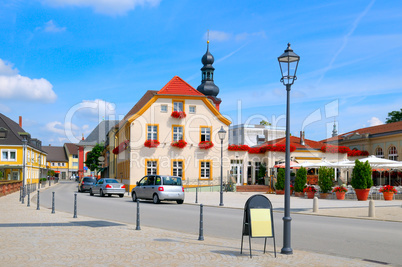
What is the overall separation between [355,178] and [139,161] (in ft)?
73.1

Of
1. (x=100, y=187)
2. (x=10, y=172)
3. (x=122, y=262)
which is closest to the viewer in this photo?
(x=122, y=262)

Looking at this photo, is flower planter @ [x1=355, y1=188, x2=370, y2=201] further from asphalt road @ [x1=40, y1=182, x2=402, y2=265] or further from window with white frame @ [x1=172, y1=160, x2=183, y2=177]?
window with white frame @ [x1=172, y1=160, x2=183, y2=177]

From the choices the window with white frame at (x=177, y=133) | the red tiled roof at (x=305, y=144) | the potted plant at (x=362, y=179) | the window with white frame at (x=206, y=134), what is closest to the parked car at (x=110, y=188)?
the window with white frame at (x=177, y=133)

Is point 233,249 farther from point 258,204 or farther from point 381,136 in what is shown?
point 381,136

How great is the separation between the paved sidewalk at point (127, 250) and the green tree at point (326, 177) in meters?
21.0

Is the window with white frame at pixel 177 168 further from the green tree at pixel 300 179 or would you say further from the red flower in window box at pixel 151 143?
the green tree at pixel 300 179

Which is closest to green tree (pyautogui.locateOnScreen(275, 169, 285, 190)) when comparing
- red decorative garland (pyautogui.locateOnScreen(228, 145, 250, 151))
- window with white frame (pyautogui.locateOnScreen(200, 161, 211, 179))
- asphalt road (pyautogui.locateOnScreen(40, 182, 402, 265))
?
red decorative garland (pyautogui.locateOnScreen(228, 145, 250, 151))

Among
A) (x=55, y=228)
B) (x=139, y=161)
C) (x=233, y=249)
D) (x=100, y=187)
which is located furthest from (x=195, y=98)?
(x=233, y=249)

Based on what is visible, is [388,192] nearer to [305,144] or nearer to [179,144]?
[179,144]

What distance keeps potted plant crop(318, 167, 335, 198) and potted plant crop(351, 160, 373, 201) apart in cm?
243

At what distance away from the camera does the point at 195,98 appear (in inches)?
1842

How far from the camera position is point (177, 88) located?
46344 mm

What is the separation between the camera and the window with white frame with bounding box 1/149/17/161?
65500 millimetres

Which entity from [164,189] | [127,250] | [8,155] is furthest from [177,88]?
[127,250]
